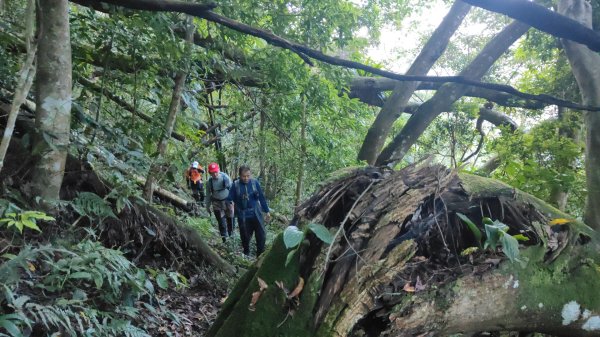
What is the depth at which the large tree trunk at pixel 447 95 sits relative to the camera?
668 centimetres

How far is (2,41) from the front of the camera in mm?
4543

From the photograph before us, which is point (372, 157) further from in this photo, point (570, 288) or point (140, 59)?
point (570, 288)

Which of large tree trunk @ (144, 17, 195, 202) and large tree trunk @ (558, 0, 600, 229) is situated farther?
large tree trunk @ (144, 17, 195, 202)

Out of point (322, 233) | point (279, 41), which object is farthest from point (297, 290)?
point (279, 41)

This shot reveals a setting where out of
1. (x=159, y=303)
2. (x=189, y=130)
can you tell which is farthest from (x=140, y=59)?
(x=159, y=303)

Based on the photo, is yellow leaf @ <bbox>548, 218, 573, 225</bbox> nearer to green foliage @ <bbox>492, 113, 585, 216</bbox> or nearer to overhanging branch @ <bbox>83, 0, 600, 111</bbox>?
overhanging branch @ <bbox>83, 0, 600, 111</bbox>

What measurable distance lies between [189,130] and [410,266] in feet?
16.5

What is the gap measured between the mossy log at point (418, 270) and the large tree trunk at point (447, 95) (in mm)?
3583

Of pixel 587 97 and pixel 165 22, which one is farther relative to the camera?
pixel 165 22

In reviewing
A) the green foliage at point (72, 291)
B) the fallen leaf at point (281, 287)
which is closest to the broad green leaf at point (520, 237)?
the fallen leaf at point (281, 287)

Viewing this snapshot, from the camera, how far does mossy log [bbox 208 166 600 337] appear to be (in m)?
2.31

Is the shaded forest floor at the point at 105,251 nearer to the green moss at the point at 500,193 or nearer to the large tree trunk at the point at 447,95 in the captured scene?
the green moss at the point at 500,193

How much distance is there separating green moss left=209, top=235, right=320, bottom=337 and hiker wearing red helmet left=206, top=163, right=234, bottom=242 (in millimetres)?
5522

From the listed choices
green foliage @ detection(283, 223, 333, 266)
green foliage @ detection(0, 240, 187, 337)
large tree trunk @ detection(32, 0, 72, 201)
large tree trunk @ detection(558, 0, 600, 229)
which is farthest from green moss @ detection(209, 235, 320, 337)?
large tree trunk @ detection(558, 0, 600, 229)
